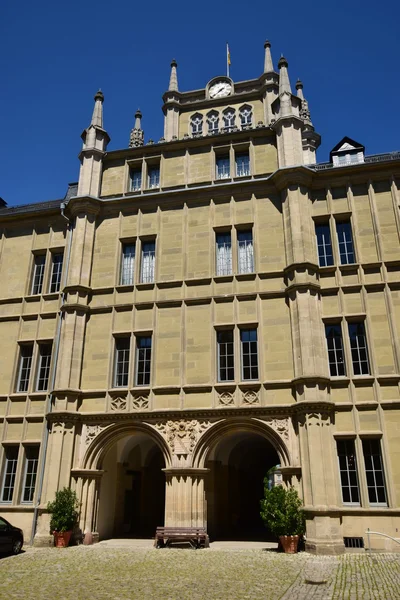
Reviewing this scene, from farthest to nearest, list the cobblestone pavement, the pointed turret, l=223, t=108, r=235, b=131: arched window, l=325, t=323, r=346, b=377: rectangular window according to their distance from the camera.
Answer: l=223, t=108, r=235, b=131: arched window < the pointed turret < l=325, t=323, r=346, b=377: rectangular window < the cobblestone pavement

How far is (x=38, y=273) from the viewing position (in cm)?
2427

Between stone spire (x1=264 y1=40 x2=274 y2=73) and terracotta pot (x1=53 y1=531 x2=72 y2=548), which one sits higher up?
stone spire (x1=264 y1=40 x2=274 y2=73)

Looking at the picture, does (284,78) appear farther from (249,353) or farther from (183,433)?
(183,433)

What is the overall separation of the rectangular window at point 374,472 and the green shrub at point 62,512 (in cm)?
1079

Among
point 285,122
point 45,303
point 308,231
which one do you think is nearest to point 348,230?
point 308,231

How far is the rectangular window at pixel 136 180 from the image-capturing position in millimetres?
24422

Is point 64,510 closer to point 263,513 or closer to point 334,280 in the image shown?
point 263,513

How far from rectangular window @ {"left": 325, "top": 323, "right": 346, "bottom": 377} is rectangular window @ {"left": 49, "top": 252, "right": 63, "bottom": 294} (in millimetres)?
12615

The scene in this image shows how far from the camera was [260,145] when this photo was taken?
23.4 meters

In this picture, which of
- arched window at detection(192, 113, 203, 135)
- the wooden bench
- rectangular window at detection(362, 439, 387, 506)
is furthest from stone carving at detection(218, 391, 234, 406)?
arched window at detection(192, 113, 203, 135)

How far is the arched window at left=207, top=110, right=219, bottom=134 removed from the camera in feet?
115

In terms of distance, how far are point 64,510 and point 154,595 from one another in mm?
9088

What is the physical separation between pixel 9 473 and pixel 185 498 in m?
7.86

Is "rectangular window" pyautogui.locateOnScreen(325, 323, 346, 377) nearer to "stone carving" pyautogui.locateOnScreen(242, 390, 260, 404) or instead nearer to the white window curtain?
"stone carving" pyautogui.locateOnScreen(242, 390, 260, 404)
